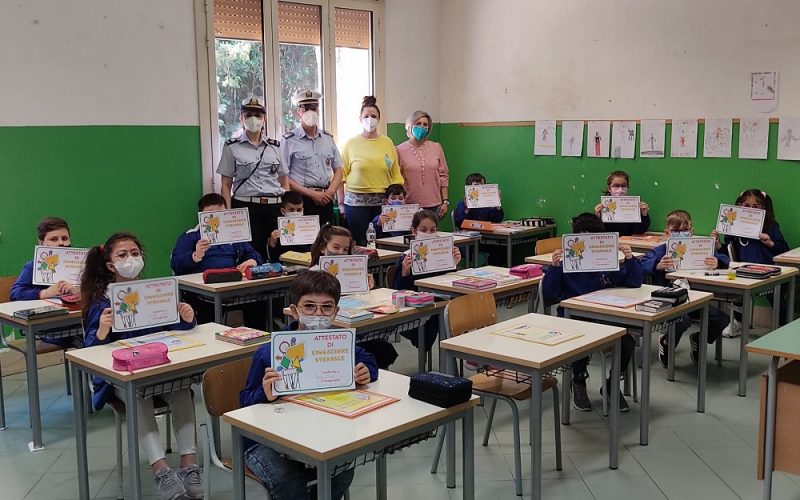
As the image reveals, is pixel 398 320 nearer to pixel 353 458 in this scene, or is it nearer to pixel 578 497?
pixel 578 497

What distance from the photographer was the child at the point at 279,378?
8.87ft

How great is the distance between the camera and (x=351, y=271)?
457 centimetres

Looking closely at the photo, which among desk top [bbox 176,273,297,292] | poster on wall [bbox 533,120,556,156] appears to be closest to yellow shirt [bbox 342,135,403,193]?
poster on wall [bbox 533,120,556,156]

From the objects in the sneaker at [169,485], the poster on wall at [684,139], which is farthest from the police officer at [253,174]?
the poster on wall at [684,139]

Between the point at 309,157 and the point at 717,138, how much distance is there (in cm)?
350

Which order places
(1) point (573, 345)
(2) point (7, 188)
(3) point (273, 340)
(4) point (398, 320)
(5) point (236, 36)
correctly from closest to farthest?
(3) point (273, 340)
(1) point (573, 345)
(4) point (398, 320)
(2) point (7, 188)
(5) point (236, 36)

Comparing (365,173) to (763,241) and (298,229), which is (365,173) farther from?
(763,241)

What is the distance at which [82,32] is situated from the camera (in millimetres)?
6234

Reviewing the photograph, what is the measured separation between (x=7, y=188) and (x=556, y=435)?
172 inches

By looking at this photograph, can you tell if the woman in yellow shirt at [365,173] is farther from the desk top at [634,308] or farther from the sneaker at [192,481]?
the sneaker at [192,481]

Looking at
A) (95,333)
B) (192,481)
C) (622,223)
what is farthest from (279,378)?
(622,223)

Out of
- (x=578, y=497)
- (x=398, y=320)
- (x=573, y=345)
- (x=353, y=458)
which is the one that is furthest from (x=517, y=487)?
(x=353, y=458)

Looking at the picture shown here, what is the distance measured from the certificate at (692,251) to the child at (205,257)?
2825 mm

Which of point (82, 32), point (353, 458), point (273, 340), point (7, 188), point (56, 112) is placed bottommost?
point (353, 458)
